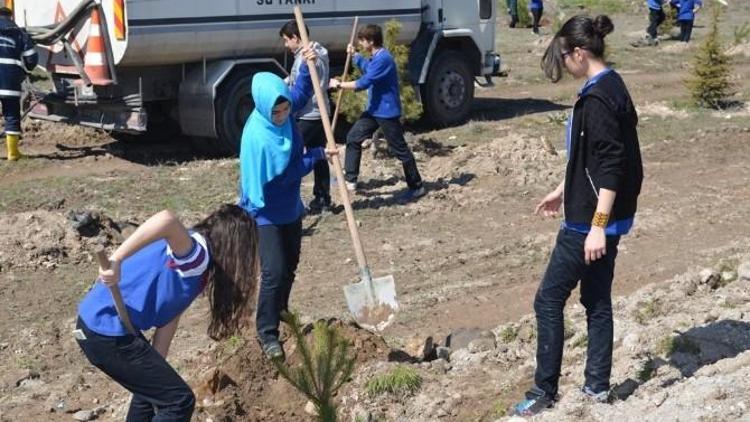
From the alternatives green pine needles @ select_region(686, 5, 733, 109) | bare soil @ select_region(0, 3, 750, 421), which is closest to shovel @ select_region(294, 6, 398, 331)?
bare soil @ select_region(0, 3, 750, 421)

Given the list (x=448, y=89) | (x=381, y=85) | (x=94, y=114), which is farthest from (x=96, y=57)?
(x=448, y=89)

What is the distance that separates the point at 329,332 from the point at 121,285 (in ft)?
2.79

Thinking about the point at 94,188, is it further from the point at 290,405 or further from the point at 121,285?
the point at 121,285

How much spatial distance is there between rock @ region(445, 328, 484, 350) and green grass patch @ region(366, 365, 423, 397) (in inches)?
32.3

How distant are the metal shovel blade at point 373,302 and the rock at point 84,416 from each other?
5.28 feet

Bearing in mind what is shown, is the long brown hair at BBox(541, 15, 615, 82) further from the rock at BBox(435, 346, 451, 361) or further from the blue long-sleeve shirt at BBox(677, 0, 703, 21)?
the blue long-sleeve shirt at BBox(677, 0, 703, 21)

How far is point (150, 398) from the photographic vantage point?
4.53 meters

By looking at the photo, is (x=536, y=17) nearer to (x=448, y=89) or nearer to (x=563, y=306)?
(x=448, y=89)

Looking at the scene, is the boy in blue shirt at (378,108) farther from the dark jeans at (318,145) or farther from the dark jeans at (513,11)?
the dark jeans at (513,11)

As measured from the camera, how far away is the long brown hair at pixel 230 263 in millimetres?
4473

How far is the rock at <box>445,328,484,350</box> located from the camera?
652 cm

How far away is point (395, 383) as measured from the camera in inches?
222

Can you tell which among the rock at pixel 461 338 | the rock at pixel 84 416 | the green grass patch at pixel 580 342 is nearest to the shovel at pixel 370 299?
the rock at pixel 461 338

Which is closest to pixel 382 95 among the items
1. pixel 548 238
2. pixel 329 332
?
pixel 548 238
